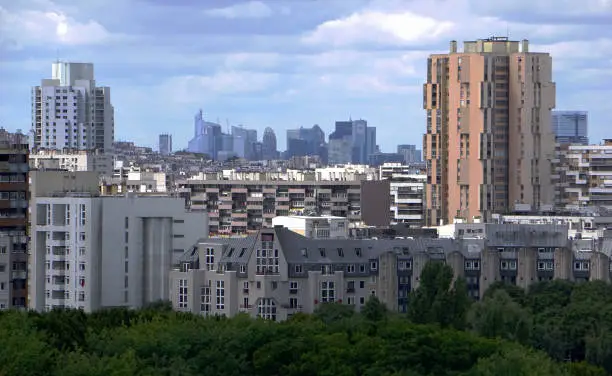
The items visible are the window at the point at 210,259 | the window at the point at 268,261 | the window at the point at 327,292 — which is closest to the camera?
the window at the point at 268,261

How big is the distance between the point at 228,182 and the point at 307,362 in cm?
9752

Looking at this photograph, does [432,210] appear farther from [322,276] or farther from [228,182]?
[322,276]

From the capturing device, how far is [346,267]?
353 ft

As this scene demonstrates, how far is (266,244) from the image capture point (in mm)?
105188

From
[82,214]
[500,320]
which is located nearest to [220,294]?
[82,214]

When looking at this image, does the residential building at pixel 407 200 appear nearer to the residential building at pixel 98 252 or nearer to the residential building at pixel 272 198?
the residential building at pixel 272 198

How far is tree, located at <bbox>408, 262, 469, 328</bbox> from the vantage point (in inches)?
3780

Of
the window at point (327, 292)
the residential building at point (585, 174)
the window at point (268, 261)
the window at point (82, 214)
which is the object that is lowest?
the window at point (327, 292)

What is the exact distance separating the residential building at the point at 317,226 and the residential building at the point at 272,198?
121 feet

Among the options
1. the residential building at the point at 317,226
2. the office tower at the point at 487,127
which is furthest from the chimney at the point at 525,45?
the residential building at the point at 317,226

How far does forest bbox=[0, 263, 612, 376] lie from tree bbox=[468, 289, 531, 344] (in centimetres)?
7

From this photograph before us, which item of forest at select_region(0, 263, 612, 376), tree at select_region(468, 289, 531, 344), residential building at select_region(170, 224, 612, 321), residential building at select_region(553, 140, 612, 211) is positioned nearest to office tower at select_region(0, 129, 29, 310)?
forest at select_region(0, 263, 612, 376)

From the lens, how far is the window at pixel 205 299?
345 ft

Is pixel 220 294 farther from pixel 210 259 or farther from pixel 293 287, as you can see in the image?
pixel 293 287
